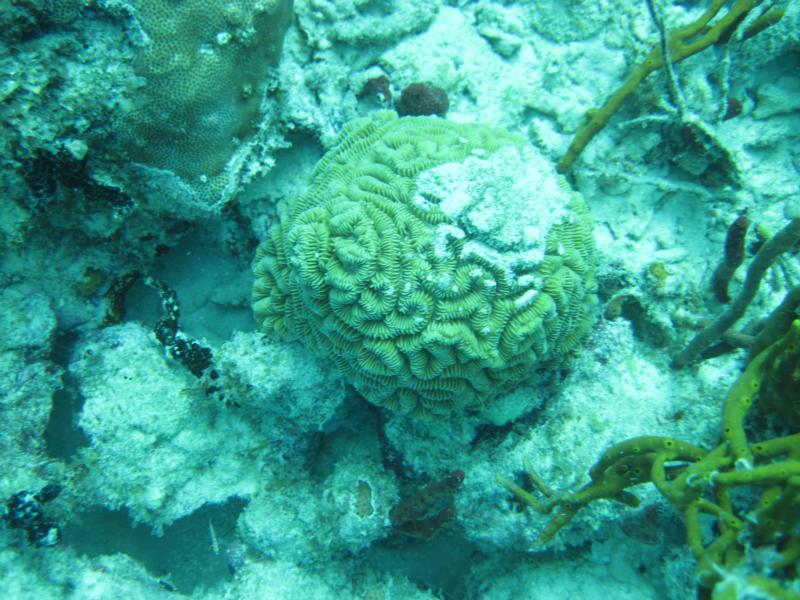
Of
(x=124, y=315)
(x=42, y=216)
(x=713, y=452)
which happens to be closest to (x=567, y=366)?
(x=713, y=452)

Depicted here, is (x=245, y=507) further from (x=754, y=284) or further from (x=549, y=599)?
(x=754, y=284)

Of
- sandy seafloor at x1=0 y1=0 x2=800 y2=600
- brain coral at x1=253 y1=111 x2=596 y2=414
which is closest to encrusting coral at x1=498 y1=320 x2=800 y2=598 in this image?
sandy seafloor at x1=0 y1=0 x2=800 y2=600

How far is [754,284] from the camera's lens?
12.3 feet

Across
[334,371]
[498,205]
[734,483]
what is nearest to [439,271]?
[498,205]

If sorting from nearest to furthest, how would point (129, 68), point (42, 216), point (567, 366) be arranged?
point (129, 68) → point (42, 216) → point (567, 366)

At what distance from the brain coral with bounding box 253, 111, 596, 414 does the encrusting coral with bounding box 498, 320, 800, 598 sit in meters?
1.00

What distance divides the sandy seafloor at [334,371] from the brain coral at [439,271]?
0.69 m

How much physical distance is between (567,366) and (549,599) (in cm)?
209

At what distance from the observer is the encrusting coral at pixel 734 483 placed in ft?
8.68

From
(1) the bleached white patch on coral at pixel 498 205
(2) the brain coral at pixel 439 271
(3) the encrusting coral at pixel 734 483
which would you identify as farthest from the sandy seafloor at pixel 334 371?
Answer: (1) the bleached white patch on coral at pixel 498 205

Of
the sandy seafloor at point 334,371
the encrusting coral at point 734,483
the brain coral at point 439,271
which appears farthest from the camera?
the sandy seafloor at point 334,371

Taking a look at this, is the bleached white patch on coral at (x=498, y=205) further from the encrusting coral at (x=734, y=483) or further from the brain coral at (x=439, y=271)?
the encrusting coral at (x=734, y=483)

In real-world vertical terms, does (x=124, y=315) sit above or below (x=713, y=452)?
below

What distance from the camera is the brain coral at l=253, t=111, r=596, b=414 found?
3533 millimetres
